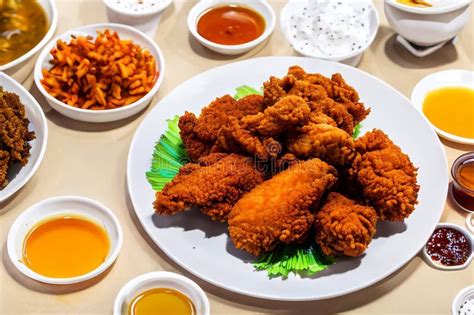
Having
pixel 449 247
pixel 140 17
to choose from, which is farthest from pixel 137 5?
pixel 449 247

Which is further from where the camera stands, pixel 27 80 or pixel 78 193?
pixel 27 80

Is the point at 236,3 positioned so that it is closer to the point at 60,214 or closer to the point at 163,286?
the point at 60,214

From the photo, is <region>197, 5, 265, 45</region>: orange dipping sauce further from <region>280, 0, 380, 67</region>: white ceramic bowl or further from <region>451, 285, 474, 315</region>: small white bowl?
<region>451, 285, 474, 315</region>: small white bowl

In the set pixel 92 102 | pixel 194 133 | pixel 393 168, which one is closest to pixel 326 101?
pixel 393 168

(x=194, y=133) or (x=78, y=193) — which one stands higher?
(x=194, y=133)

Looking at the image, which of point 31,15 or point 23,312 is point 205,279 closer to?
point 23,312

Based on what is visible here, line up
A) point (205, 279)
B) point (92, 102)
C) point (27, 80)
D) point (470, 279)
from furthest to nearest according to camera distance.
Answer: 1. point (27, 80)
2. point (92, 102)
3. point (470, 279)
4. point (205, 279)

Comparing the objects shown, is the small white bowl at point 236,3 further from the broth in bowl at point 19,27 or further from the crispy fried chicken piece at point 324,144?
the crispy fried chicken piece at point 324,144

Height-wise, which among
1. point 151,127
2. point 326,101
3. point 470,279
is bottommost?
point 470,279
